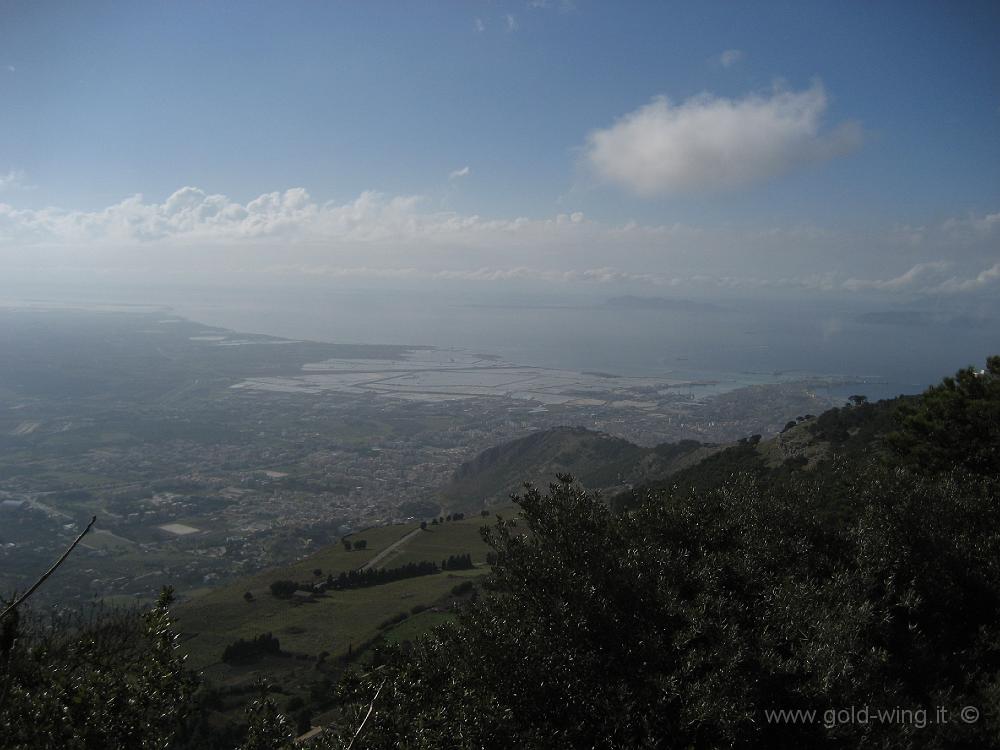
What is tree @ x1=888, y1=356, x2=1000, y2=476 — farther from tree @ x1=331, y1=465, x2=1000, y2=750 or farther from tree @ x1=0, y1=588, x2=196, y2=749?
tree @ x1=0, y1=588, x2=196, y2=749

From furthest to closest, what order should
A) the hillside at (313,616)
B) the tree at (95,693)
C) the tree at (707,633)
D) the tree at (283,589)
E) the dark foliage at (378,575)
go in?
the dark foliage at (378,575) → the tree at (283,589) → the hillside at (313,616) → the tree at (707,633) → the tree at (95,693)

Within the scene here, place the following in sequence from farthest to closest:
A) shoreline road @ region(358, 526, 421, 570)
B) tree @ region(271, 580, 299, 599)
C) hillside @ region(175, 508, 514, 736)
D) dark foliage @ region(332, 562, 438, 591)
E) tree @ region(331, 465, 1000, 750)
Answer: shoreline road @ region(358, 526, 421, 570) < dark foliage @ region(332, 562, 438, 591) < tree @ region(271, 580, 299, 599) < hillside @ region(175, 508, 514, 736) < tree @ region(331, 465, 1000, 750)

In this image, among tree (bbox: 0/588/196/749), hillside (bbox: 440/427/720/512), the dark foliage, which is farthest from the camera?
hillside (bbox: 440/427/720/512)

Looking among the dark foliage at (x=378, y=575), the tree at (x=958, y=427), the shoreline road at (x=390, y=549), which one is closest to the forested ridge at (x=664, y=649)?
the tree at (x=958, y=427)

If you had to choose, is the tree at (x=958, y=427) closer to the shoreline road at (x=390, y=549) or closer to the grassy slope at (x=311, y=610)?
the grassy slope at (x=311, y=610)

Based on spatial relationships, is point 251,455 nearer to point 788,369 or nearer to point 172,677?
point 172,677

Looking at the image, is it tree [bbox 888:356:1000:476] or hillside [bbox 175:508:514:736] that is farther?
hillside [bbox 175:508:514:736]

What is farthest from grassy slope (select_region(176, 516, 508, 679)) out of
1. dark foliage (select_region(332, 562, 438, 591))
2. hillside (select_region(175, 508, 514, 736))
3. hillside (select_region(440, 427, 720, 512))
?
hillside (select_region(440, 427, 720, 512))
